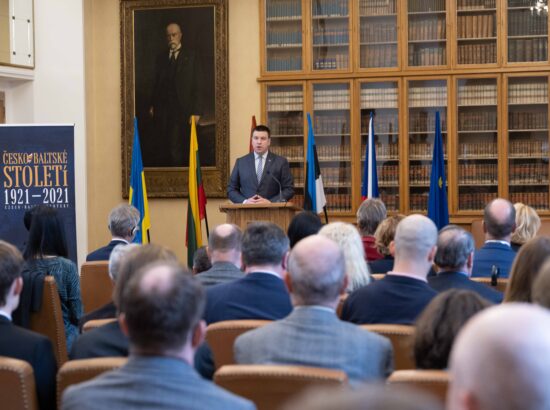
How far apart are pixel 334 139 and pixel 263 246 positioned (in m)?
6.82

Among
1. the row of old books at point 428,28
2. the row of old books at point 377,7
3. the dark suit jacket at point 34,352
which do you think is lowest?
the dark suit jacket at point 34,352

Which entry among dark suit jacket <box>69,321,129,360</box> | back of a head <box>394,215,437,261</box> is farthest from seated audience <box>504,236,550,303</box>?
dark suit jacket <box>69,321,129,360</box>

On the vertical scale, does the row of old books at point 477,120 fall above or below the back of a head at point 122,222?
above

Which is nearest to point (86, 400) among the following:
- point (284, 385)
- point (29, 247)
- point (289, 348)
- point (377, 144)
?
point (284, 385)

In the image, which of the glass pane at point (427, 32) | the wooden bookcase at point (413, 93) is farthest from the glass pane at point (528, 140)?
the glass pane at point (427, 32)

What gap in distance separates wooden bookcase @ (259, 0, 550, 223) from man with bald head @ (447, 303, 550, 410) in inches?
377

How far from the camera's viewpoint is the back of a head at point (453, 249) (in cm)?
437

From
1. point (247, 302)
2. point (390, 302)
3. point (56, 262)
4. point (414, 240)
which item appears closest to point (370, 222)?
point (56, 262)

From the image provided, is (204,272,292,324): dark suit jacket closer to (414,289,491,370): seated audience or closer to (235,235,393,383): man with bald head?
(235,235,393,383): man with bald head

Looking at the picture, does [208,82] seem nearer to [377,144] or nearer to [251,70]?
[251,70]

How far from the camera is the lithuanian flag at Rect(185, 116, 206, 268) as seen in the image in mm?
9219

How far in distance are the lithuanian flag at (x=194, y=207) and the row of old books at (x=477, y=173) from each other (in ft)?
10.4

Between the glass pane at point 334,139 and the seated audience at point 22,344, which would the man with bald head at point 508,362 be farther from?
the glass pane at point 334,139

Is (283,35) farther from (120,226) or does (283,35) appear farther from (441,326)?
(441,326)
